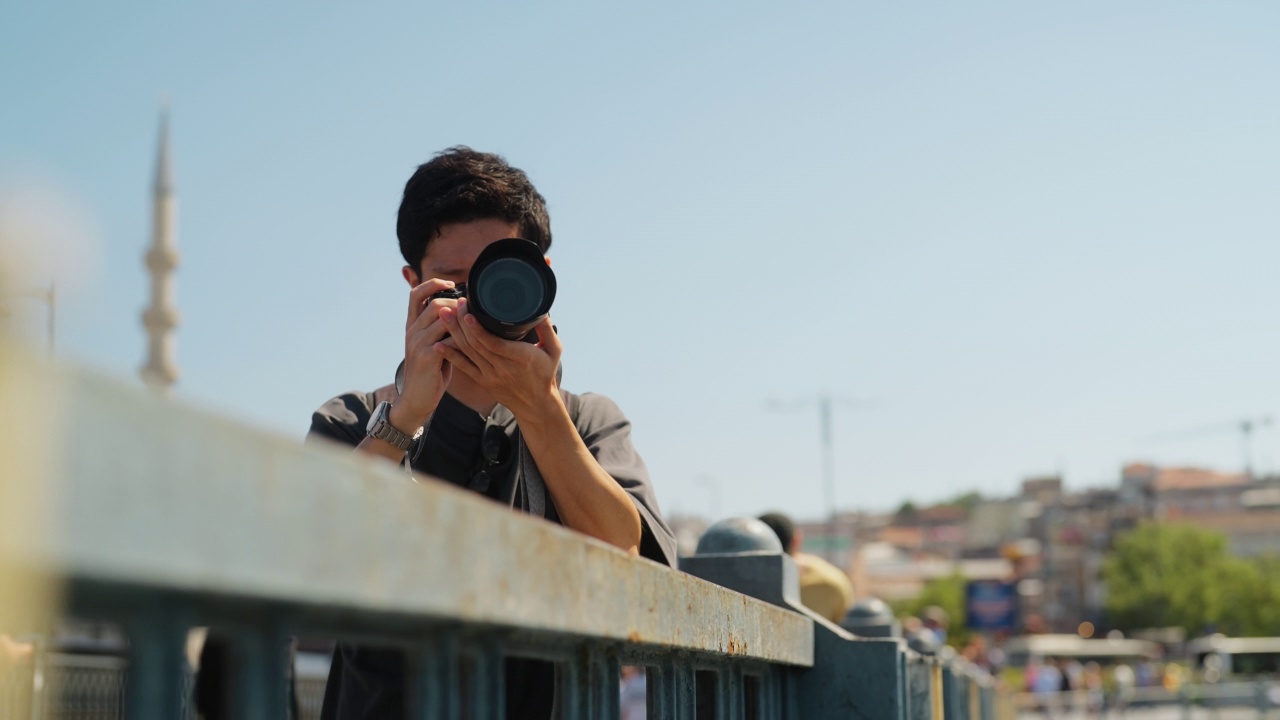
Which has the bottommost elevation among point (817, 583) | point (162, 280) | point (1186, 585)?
point (817, 583)

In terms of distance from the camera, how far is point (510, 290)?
2.12m

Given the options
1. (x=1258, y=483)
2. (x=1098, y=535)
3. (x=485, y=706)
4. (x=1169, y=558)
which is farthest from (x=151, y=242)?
(x=1258, y=483)

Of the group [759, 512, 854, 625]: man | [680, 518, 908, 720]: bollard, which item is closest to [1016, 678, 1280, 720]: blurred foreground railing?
[759, 512, 854, 625]: man

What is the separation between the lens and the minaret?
55812 millimetres

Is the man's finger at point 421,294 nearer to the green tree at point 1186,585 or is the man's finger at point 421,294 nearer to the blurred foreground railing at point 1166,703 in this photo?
the blurred foreground railing at point 1166,703

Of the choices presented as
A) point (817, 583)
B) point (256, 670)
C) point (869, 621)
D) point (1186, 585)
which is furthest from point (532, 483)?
point (1186, 585)

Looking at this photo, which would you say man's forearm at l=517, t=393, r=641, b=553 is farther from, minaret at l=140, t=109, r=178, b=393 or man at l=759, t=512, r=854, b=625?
minaret at l=140, t=109, r=178, b=393

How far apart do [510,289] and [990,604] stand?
3801 inches

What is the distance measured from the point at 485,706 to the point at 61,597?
540mm

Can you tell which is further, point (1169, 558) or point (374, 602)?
point (1169, 558)

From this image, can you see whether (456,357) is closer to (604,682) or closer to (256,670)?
(604,682)

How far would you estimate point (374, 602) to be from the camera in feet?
2.57

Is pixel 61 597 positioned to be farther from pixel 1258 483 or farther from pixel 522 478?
pixel 1258 483

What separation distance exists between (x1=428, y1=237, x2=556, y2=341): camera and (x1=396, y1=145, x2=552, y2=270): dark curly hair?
16.6 inches
